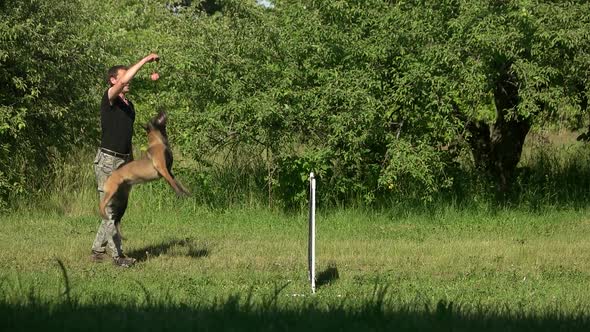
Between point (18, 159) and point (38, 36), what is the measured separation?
2.04m

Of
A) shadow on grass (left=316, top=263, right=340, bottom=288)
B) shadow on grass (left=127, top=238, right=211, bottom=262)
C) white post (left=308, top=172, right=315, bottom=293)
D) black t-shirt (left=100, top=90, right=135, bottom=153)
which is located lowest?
shadow on grass (left=316, top=263, right=340, bottom=288)

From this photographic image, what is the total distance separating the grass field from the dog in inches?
35.6

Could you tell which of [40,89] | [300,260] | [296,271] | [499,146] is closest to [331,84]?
[499,146]

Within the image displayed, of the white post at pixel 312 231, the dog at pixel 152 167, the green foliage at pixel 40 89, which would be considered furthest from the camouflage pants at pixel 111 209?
the green foliage at pixel 40 89

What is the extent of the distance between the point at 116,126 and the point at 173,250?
6.04 ft

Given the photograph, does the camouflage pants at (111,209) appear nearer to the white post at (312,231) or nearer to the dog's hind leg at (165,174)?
the dog's hind leg at (165,174)

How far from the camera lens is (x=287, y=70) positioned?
15820 mm

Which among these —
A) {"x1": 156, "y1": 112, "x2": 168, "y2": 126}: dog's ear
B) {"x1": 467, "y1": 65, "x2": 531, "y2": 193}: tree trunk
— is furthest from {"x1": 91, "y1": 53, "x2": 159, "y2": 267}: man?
{"x1": 467, "y1": 65, "x2": 531, "y2": 193}: tree trunk

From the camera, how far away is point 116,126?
468 inches

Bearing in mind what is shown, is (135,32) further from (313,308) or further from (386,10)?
(313,308)

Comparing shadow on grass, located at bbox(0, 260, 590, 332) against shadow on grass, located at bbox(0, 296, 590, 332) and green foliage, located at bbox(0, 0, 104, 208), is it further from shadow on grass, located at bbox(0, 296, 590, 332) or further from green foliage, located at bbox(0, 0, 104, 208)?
green foliage, located at bbox(0, 0, 104, 208)

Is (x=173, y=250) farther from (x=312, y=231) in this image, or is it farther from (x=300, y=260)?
(x=312, y=231)

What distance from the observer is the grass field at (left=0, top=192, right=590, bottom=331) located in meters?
7.67

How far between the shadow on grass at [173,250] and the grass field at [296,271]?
0.02 m
